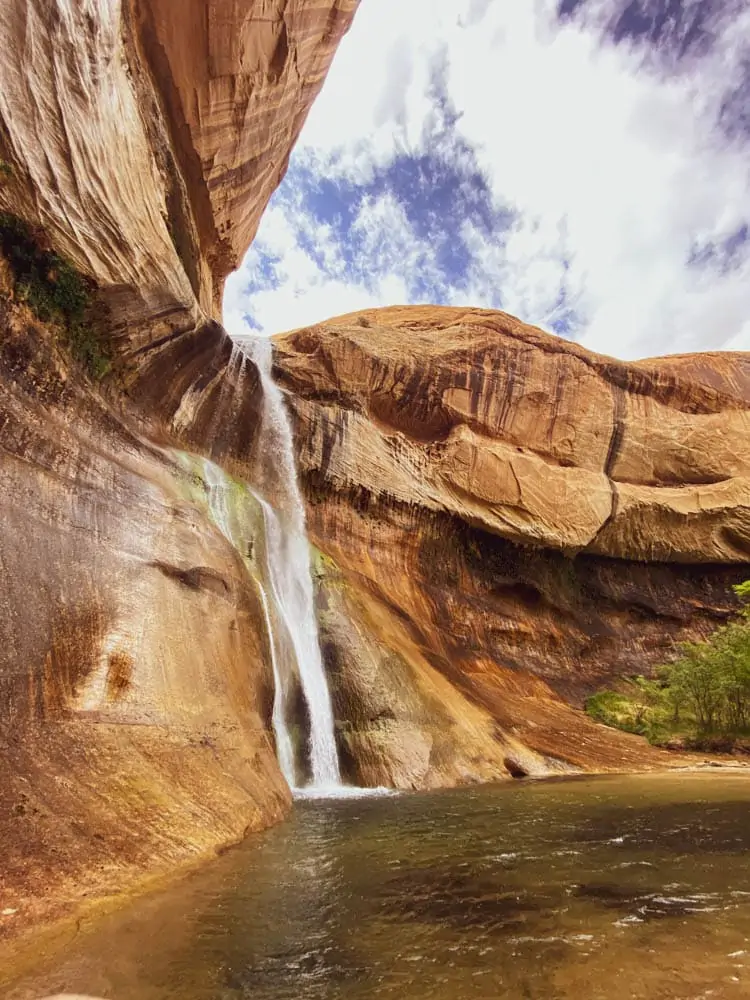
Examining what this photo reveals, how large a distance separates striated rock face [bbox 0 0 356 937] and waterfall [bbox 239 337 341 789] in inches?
54.0

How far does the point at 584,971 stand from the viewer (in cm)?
355

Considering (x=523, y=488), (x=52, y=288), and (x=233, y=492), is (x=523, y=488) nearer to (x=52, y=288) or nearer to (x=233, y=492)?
(x=233, y=492)

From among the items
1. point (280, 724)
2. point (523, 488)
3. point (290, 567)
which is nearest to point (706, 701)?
point (523, 488)

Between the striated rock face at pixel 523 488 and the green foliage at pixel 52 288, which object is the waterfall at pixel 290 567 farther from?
the green foliage at pixel 52 288

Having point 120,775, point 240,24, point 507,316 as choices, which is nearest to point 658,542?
point 507,316

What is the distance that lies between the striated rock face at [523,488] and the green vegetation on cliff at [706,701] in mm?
2726

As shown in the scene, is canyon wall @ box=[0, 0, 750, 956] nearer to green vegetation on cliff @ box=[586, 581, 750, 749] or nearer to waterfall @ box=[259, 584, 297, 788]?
waterfall @ box=[259, 584, 297, 788]

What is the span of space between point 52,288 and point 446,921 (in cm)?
1118

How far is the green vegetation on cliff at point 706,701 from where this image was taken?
1792cm

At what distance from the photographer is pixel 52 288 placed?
10.9m

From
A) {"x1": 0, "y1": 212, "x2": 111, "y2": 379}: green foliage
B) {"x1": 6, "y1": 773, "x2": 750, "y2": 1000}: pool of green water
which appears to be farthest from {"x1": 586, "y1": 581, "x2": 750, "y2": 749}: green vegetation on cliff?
{"x1": 0, "y1": 212, "x2": 111, "y2": 379}: green foliage

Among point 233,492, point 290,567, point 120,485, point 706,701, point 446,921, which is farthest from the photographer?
point 706,701

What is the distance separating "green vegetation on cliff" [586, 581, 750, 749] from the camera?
1792 cm

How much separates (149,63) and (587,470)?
22453 mm
